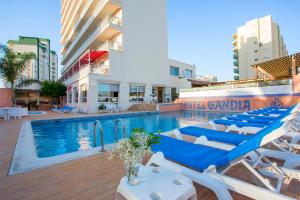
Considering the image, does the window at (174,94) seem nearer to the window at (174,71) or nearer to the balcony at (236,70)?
the window at (174,71)

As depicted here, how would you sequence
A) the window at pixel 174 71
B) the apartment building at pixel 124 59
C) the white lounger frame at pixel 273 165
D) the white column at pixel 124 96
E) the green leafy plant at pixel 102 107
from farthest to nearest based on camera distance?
the window at pixel 174 71 < the white column at pixel 124 96 < the apartment building at pixel 124 59 < the green leafy plant at pixel 102 107 < the white lounger frame at pixel 273 165

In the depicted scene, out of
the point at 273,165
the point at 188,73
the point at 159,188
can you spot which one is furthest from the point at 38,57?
the point at 273,165

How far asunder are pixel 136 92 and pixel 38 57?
53189 mm

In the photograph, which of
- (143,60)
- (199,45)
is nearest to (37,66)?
(143,60)

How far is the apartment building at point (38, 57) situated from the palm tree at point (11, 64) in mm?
35099

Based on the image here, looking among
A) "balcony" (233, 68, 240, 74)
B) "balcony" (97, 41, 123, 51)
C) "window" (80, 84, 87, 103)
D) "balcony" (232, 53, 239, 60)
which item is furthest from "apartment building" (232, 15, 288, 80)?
"window" (80, 84, 87, 103)

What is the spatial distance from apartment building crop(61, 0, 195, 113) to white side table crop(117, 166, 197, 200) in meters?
14.5

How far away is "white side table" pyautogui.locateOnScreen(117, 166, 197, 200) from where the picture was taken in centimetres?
133

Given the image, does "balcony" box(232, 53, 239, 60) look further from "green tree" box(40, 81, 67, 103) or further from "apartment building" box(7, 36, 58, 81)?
"apartment building" box(7, 36, 58, 81)

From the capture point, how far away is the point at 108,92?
1664 cm

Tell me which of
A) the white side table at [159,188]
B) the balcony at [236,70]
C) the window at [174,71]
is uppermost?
the balcony at [236,70]

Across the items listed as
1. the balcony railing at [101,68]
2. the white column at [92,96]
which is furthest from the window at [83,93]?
the balcony railing at [101,68]

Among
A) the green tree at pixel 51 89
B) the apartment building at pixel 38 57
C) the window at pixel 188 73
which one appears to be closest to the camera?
the green tree at pixel 51 89

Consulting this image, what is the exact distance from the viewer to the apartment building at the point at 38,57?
166 ft
